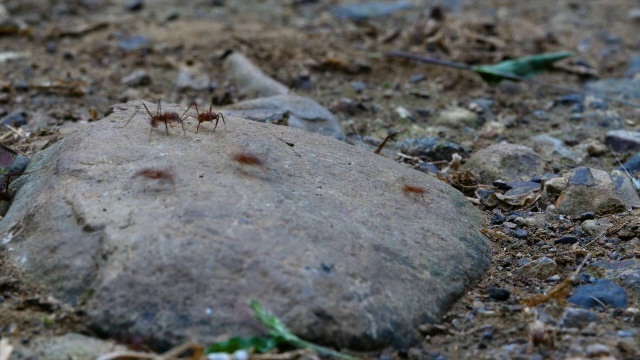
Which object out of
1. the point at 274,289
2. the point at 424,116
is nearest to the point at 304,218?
the point at 274,289

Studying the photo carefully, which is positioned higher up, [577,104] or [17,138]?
[17,138]

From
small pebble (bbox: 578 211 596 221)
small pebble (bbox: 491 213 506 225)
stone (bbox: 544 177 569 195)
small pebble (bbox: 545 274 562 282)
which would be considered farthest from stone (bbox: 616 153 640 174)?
small pebble (bbox: 545 274 562 282)

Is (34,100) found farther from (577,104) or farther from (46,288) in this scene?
(577,104)

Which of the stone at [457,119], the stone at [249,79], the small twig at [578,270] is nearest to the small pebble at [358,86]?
the stone at [249,79]

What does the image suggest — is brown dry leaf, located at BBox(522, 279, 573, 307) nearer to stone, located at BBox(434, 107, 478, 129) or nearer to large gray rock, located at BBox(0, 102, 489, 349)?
large gray rock, located at BBox(0, 102, 489, 349)

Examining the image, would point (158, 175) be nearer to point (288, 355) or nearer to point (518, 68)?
point (288, 355)

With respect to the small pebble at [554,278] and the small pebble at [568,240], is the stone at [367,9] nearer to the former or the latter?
the small pebble at [568,240]
